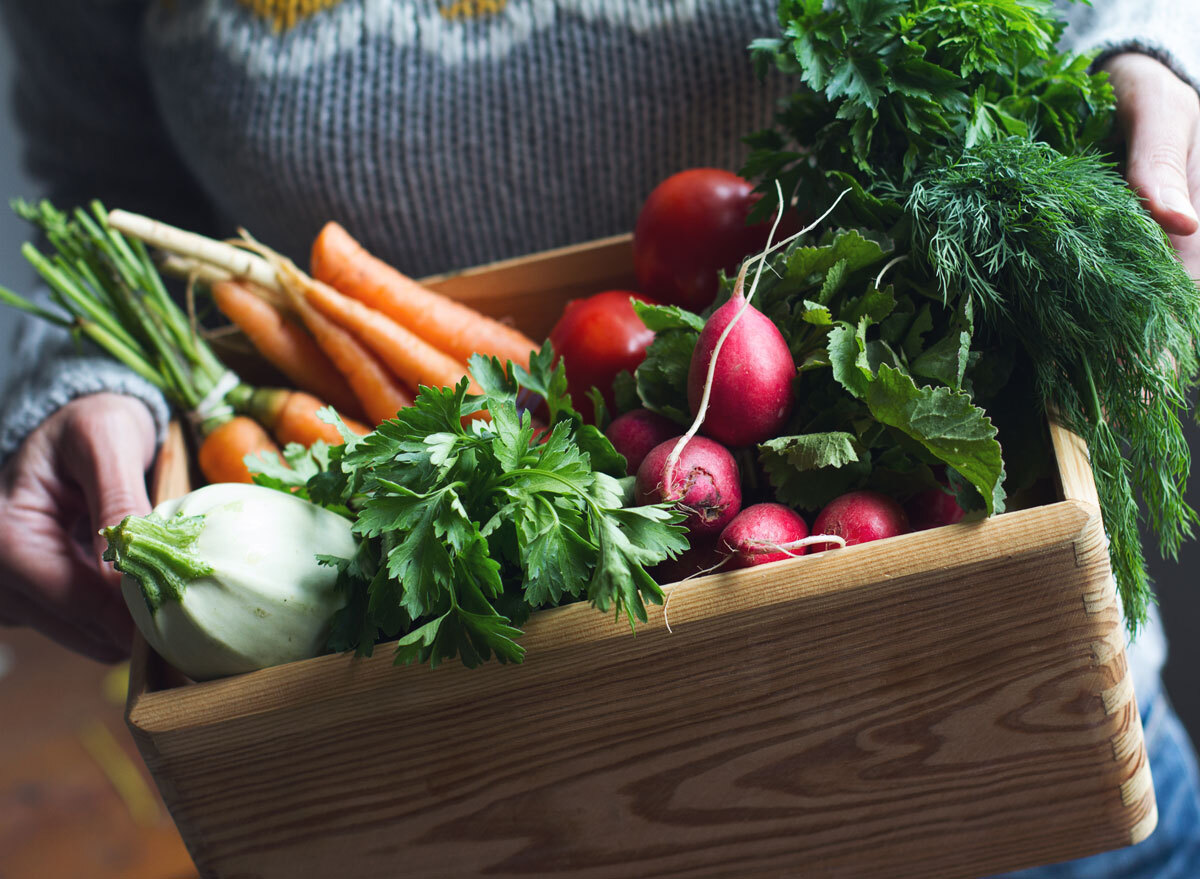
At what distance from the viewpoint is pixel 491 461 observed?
1.82 feet

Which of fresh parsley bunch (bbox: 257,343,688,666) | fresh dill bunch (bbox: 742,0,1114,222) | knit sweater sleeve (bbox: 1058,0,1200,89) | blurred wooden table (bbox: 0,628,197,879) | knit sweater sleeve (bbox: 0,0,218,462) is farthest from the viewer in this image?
blurred wooden table (bbox: 0,628,197,879)

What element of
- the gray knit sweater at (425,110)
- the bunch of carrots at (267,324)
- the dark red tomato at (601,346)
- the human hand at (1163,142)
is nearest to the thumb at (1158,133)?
the human hand at (1163,142)

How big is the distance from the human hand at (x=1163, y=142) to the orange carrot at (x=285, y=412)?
749mm

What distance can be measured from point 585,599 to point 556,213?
0.65 meters

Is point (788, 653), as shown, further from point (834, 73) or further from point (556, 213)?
point (556, 213)

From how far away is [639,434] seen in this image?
2.14 ft

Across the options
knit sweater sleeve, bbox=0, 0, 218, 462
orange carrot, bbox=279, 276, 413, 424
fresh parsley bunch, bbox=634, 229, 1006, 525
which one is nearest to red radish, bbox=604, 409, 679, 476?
fresh parsley bunch, bbox=634, 229, 1006, 525

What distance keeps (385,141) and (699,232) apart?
1.45ft

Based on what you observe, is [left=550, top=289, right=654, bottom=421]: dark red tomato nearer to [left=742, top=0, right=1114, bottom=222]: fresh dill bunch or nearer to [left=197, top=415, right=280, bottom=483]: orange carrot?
[left=742, top=0, right=1114, bottom=222]: fresh dill bunch

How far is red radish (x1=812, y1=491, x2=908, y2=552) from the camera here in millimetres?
555

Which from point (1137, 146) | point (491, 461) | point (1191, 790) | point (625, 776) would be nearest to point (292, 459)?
point (491, 461)

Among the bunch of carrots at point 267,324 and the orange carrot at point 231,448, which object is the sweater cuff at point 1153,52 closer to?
the bunch of carrots at point 267,324

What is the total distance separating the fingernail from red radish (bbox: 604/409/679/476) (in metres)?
0.39

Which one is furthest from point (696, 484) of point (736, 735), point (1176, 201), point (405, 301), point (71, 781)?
point (71, 781)
